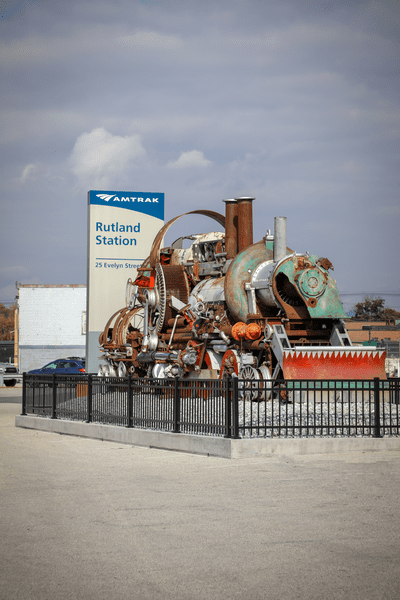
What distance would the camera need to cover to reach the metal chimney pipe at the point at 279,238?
20.3 m

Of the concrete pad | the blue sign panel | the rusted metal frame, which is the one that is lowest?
the concrete pad

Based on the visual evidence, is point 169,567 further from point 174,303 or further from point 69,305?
point 69,305

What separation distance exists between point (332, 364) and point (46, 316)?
5053cm

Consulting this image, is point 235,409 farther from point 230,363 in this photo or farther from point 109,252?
point 109,252

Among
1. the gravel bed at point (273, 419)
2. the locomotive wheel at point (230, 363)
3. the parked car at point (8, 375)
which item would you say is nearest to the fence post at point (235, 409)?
the gravel bed at point (273, 419)

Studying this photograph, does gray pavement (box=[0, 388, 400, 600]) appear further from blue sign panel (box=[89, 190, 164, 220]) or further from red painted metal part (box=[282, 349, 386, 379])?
blue sign panel (box=[89, 190, 164, 220])

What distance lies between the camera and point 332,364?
1867 cm

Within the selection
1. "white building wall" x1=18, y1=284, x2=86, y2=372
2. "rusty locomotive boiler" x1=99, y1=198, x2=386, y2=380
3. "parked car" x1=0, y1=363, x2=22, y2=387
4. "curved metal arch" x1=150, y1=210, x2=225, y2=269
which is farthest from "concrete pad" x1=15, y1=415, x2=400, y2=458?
"white building wall" x1=18, y1=284, x2=86, y2=372

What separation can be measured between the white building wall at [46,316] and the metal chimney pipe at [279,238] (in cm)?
4730

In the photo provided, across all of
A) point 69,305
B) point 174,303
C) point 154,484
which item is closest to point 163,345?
point 174,303

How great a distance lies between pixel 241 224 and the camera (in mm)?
22859

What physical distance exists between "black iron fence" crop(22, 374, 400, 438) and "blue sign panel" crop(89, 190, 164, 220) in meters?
14.6

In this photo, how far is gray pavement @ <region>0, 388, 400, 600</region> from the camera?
6.23 meters

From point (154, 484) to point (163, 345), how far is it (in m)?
13.9
